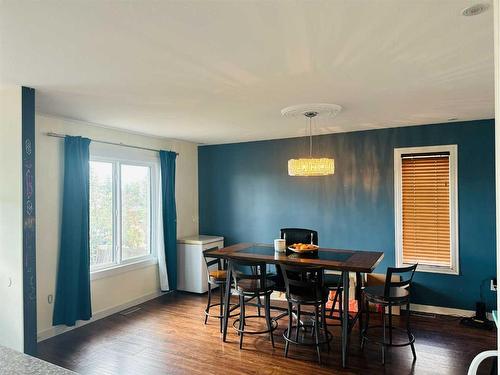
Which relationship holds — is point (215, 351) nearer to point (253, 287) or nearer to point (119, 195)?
point (253, 287)

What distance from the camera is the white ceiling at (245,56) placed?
1.67 metres

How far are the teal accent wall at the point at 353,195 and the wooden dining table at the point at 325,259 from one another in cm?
123

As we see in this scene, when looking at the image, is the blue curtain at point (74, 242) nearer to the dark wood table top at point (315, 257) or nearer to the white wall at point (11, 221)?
the white wall at point (11, 221)

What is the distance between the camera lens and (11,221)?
2707 millimetres

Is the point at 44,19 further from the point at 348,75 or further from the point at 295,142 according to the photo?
the point at 295,142

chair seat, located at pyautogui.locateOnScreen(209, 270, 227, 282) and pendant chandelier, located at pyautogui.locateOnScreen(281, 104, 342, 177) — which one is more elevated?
pendant chandelier, located at pyautogui.locateOnScreen(281, 104, 342, 177)

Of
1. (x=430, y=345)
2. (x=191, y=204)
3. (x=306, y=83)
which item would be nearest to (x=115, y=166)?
(x=191, y=204)

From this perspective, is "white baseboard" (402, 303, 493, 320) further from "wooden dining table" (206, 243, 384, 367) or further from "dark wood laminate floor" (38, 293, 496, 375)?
"wooden dining table" (206, 243, 384, 367)

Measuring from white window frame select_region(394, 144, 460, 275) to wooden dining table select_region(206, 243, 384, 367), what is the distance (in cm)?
115

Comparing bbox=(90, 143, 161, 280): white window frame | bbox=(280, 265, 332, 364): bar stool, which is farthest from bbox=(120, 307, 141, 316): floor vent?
bbox=(280, 265, 332, 364): bar stool

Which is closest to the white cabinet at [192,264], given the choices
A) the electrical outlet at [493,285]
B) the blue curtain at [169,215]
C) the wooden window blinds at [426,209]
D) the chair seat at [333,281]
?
the blue curtain at [169,215]

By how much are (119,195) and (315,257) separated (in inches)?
108

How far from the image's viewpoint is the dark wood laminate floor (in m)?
3.09

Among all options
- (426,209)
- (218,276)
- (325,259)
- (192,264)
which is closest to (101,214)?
(192,264)
